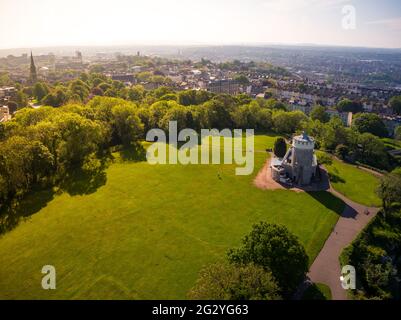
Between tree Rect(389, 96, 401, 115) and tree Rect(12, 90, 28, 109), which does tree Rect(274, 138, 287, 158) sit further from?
tree Rect(389, 96, 401, 115)

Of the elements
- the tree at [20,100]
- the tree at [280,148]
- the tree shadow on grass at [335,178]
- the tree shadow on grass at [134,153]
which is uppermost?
the tree at [20,100]

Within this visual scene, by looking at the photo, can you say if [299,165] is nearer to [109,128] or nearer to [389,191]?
[389,191]

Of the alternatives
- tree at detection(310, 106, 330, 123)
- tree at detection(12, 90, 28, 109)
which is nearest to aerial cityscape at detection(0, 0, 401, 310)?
tree at detection(310, 106, 330, 123)

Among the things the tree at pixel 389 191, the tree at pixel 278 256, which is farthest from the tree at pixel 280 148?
the tree at pixel 278 256

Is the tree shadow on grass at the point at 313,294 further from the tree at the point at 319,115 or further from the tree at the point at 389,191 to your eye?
the tree at the point at 319,115

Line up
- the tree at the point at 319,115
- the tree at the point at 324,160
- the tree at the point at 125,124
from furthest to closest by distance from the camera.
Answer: the tree at the point at 319,115, the tree at the point at 125,124, the tree at the point at 324,160

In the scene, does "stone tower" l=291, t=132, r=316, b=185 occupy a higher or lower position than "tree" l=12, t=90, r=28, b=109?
lower
